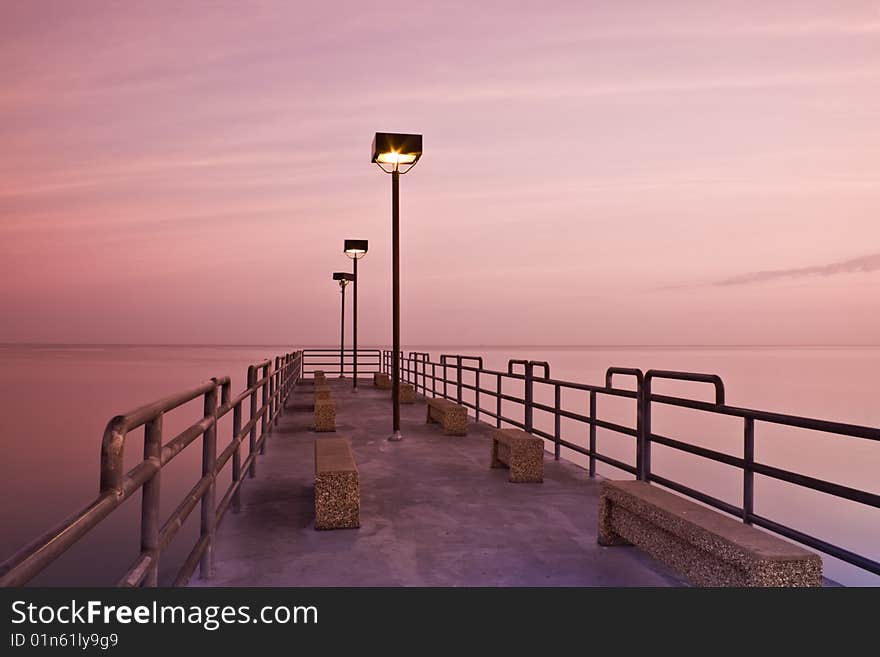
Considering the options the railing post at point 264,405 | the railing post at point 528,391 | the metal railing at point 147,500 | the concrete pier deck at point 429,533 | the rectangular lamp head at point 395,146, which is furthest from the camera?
the rectangular lamp head at point 395,146

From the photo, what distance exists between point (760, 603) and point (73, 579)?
9395mm

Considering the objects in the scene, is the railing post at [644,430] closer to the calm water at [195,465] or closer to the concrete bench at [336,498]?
the concrete bench at [336,498]

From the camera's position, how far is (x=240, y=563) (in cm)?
446

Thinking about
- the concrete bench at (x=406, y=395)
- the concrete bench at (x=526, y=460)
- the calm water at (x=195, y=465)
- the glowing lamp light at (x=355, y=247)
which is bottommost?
the calm water at (x=195, y=465)

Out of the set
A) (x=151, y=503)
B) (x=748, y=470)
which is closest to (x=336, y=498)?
(x=151, y=503)

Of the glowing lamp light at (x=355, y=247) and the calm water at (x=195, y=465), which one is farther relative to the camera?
the glowing lamp light at (x=355, y=247)

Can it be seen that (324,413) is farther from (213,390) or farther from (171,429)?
(171,429)

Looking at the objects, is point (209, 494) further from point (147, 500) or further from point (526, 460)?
point (526, 460)

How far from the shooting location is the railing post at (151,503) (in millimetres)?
2719

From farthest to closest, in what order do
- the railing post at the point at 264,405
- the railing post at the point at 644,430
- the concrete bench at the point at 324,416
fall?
the concrete bench at the point at 324,416 → the railing post at the point at 264,405 → the railing post at the point at 644,430

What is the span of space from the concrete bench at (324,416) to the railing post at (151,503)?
8460 millimetres

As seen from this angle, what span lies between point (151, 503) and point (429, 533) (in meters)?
2.79

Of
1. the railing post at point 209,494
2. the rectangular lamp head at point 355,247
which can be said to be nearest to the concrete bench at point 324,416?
the railing post at point 209,494

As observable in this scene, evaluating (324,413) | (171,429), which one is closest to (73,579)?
(324,413)
